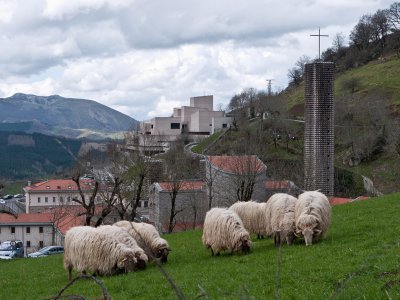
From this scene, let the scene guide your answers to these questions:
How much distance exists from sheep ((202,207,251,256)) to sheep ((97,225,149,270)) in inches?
90.3

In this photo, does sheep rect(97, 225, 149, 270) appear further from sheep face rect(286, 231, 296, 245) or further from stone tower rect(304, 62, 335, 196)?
stone tower rect(304, 62, 335, 196)

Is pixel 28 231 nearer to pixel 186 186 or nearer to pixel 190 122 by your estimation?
pixel 186 186

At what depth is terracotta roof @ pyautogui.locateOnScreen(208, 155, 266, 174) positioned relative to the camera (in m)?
52.4

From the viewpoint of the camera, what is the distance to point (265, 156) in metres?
79.6

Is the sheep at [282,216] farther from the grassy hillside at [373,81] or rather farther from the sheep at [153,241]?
the grassy hillside at [373,81]

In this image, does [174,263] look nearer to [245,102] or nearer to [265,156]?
[265,156]

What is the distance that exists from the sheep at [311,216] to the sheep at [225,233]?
1.62 meters

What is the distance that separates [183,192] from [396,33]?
344ft

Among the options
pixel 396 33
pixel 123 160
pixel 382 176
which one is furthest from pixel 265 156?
pixel 396 33

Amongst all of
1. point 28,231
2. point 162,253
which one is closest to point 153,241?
point 162,253

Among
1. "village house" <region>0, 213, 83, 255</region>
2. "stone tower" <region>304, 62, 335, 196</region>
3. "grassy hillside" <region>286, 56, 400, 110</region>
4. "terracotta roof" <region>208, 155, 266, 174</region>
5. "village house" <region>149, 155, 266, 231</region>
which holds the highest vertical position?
"grassy hillside" <region>286, 56, 400, 110</region>

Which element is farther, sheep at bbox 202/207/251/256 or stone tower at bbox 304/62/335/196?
stone tower at bbox 304/62/335/196

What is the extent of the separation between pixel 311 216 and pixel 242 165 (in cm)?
3548

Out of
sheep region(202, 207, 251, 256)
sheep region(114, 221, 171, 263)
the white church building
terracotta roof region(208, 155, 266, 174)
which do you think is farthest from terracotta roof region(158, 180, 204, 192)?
the white church building
